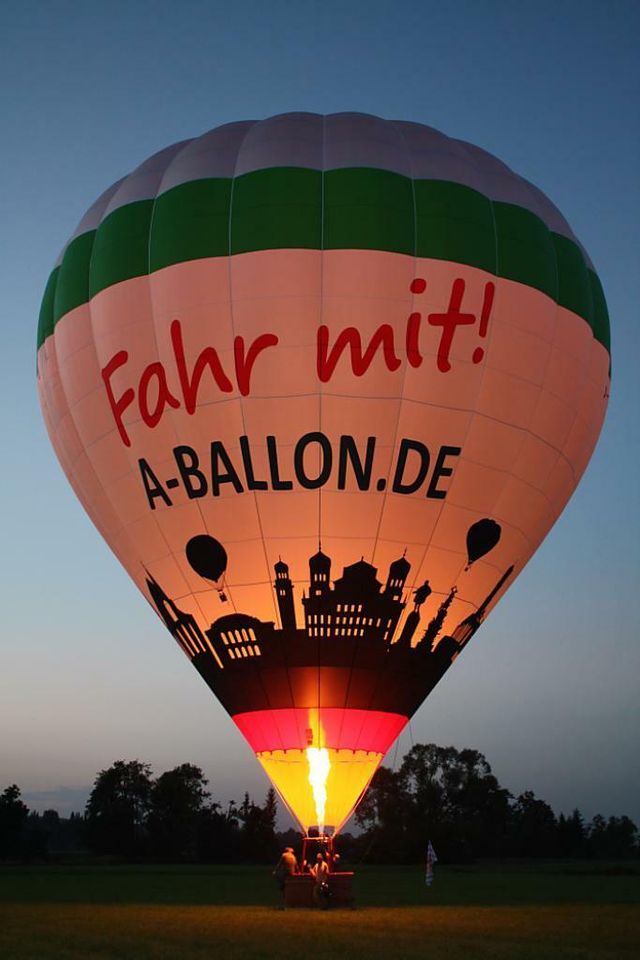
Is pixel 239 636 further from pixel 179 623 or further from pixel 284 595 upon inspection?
pixel 179 623

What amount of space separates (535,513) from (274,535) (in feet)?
11.6

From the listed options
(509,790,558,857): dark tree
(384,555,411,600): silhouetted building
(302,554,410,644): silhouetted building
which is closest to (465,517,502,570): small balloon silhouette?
(384,555,411,600): silhouetted building

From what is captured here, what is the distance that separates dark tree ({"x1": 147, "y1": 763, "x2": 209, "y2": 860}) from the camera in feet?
178

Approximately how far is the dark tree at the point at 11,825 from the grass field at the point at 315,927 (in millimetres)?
34585

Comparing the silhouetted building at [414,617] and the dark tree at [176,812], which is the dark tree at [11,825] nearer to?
the dark tree at [176,812]

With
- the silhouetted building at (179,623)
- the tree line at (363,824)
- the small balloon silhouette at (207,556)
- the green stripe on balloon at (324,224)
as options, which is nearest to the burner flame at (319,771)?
the silhouetted building at (179,623)

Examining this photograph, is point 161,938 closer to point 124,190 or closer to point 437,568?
point 437,568

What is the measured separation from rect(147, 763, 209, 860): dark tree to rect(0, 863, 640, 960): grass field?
1476 inches

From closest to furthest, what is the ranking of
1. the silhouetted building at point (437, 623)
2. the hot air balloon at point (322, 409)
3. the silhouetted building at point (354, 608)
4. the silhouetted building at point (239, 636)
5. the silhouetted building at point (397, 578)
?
the silhouetted building at point (354, 608)
the hot air balloon at point (322, 409)
the silhouetted building at point (239, 636)
the silhouetted building at point (397, 578)
the silhouetted building at point (437, 623)

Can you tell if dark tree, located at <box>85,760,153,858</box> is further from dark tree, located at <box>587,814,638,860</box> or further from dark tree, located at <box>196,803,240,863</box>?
dark tree, located at <box>587,814,638,860</box>

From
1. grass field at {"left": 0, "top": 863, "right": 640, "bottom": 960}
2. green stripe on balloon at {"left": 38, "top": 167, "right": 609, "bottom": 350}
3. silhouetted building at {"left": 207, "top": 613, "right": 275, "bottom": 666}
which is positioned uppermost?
green stripe on balloon at {"left": 38, "top": 167, "right": 609, "bottom": 350}

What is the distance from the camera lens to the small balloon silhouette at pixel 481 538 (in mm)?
13918

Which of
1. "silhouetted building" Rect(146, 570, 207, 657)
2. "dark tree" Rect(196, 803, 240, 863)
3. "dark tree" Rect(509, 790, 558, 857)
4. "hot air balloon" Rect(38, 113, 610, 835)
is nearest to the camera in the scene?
"hot air balloon" Rect(38, 113, 610, 835)

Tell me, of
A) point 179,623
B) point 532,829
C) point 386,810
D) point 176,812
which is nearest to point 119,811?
point 176,812
